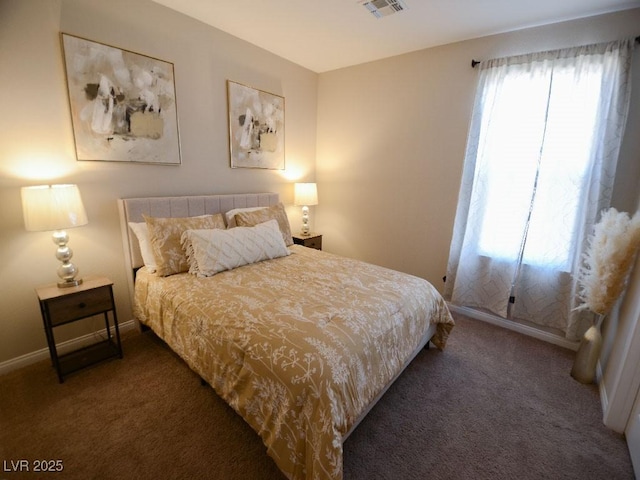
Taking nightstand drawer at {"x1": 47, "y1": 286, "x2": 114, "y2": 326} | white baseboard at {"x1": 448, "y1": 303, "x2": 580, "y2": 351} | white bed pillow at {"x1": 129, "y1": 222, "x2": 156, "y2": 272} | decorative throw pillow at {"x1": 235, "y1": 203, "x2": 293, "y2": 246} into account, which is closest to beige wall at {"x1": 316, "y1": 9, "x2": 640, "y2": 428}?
white baseboard at {"x1": 448, "y1": 303, "x2": 580, "y2": 351}

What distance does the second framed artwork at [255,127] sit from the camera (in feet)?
9.46

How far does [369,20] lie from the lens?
2.38 metres

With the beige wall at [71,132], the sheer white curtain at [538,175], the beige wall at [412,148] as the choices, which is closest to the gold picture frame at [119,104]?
the beige wall at [71,132]

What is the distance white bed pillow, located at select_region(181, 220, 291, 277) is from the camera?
6.95ft

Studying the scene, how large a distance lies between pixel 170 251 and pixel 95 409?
1059 mm

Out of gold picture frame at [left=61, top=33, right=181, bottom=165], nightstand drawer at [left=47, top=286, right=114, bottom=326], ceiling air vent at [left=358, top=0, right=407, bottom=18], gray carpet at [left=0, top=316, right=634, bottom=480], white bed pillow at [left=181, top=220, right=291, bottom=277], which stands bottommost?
gray carpet at [left=0, top=316, right=634, bottom=480]

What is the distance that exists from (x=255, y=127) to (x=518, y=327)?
3.37 metres

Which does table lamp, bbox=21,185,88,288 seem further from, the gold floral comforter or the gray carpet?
the gray carpet

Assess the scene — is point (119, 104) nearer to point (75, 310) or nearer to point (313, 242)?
point (75, 310)

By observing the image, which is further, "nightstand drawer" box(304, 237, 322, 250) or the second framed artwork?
"nightstand drawer" box(304, 237, 322, 250)

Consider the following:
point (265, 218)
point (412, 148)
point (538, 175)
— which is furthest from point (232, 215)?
point (538, 175)

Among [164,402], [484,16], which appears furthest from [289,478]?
[484,16]

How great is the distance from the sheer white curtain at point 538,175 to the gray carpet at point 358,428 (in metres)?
0.68

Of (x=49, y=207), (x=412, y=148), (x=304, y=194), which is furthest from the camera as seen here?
(x=304, y=194)
